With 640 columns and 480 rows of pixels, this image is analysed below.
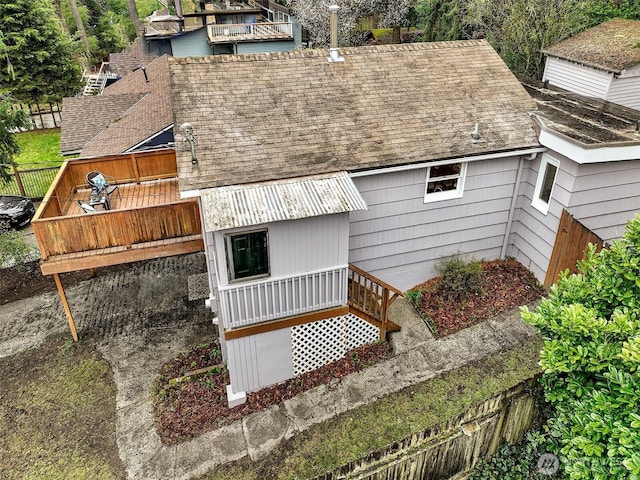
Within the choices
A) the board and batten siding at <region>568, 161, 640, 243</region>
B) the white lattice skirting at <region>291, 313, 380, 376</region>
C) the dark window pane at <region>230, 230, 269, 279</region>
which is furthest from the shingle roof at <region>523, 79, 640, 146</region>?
the dark window pane at <region>230, 230, 269, 279</region>

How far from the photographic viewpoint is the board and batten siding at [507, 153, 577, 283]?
9.32 m

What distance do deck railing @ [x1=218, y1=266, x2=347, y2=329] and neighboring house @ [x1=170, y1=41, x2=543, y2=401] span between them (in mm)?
25

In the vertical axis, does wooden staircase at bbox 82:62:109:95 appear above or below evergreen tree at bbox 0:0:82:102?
below

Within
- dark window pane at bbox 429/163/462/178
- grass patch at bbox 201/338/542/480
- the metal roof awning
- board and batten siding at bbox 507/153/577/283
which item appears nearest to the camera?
the metal roof awning

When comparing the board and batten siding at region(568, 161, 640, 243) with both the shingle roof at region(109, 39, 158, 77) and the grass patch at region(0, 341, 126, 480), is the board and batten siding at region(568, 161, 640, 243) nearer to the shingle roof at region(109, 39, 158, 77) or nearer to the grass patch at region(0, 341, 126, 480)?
the grass patch at region(0, 341, 126, 480)

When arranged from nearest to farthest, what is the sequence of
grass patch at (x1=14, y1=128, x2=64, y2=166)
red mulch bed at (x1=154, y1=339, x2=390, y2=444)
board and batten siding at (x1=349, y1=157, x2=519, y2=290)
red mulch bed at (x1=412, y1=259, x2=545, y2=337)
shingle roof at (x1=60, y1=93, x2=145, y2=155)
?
red mulch bed at (x1=154, y1=339, x2=390, y2=444), board and batten siding at (x1=349, y1=157, x2=519, y2=290), red mulch bed at (x1=412, y1=259, x2=545, y2=337), shingle roof at (x1=60, y1=93, x2=145, y2=155), grass patch at (x1=14, y1=128, x2=64, y2=166)

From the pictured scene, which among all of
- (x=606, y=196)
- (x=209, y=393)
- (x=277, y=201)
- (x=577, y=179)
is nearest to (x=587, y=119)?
(x=606, y=196)

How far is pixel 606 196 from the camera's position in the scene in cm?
955

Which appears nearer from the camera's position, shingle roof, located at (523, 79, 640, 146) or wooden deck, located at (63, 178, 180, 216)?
shingle roof, located at (523, 79, 640, 146)

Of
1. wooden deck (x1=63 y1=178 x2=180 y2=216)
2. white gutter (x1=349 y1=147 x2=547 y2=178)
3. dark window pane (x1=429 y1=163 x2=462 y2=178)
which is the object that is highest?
white gutter (x1=349 y1=147 x2=547 y2=178)

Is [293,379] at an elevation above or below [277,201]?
below

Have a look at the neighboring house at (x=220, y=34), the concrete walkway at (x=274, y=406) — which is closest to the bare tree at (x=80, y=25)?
the neighboring house at (x=220, y=34)

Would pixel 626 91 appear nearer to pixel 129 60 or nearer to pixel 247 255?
pixel 247 255

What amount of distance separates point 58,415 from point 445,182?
31.5 ft
